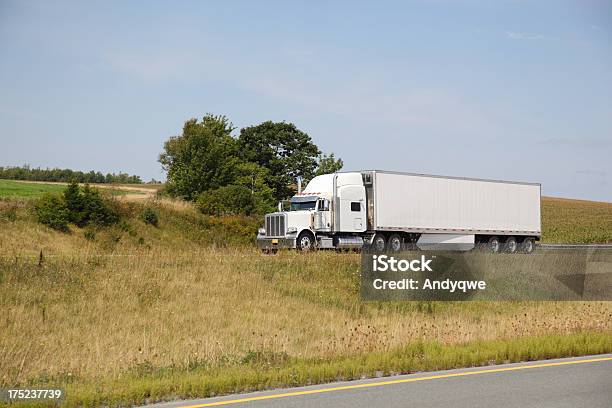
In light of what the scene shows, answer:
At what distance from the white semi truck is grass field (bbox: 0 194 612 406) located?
543 centimetres

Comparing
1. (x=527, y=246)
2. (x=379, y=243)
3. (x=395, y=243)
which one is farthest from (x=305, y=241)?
(x=527, y=246)

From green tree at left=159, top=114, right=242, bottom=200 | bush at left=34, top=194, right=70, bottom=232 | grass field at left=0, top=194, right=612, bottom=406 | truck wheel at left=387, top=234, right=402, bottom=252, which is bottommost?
grass field at left=0, top=194, right=612, bottom=406

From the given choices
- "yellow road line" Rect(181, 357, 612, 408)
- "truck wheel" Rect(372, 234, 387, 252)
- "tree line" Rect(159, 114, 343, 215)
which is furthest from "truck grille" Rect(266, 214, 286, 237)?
"tree line" Rect(159, 114, 343, 215)

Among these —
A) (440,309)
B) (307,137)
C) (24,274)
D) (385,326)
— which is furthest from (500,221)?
(307,137)

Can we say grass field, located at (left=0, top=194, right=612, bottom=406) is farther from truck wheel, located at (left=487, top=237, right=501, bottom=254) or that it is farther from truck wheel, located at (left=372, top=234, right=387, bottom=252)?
truck wheel, located at (left=487, top=237, right=501, bottom=254)

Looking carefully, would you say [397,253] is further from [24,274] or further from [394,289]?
[24,274]

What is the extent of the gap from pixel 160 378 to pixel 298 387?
7.04ft

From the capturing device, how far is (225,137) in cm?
7812

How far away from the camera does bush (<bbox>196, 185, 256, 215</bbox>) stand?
180 feet

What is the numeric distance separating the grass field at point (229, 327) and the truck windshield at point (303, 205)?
6.01 meters

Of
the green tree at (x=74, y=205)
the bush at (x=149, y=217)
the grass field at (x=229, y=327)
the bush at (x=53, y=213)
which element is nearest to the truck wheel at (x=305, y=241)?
the grass field at (x=229, y=327)

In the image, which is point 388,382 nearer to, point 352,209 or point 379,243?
point 352,209

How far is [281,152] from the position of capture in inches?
3103

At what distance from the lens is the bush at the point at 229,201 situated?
5478cm
